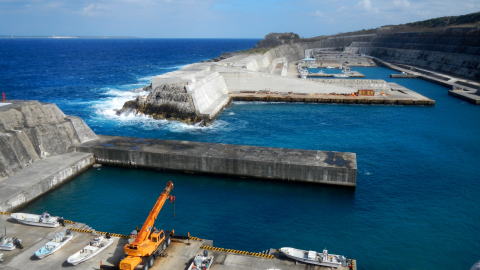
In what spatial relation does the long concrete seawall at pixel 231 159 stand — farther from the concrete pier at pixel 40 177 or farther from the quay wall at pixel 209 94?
the quay wall at pixel 209 94

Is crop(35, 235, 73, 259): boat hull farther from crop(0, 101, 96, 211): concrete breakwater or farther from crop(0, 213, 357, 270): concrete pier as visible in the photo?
crop(0, 101, 96, 211): concrete breakwater

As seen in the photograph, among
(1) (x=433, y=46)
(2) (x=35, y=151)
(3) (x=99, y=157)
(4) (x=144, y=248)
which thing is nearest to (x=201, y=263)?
(4) (x=144, y=248)

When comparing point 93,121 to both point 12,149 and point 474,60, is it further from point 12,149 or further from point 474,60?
point 474,60

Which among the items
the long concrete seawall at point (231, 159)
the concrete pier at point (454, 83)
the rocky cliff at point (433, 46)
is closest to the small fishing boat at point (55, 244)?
the long concrete seawall at point (231, 159)

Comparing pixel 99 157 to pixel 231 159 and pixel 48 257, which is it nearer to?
pixel 231 159

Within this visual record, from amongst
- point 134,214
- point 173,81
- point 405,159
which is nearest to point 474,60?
point 405,159

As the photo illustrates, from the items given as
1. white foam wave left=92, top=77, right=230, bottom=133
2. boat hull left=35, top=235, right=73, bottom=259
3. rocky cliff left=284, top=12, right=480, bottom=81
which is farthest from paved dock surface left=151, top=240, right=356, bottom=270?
rocky cliff left=284, top=12, right=480, bottom=81
